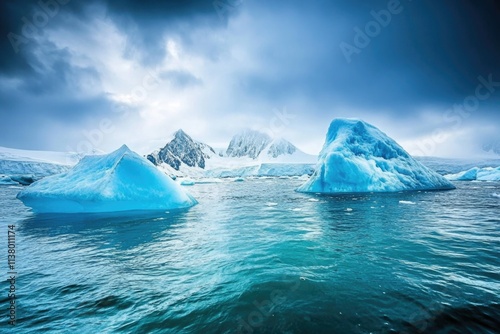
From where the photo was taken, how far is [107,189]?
1487 cm

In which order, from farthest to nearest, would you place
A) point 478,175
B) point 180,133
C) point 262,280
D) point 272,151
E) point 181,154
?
point 180,133 → point 272,151 → point 181,154 → point 478,175 → point 262,280

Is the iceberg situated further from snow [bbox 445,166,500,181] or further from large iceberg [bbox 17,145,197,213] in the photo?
large iceberg [bbox 17,145,197,213]

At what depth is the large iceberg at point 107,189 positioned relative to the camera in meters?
15.0

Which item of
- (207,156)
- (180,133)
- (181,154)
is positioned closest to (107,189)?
(181,154)

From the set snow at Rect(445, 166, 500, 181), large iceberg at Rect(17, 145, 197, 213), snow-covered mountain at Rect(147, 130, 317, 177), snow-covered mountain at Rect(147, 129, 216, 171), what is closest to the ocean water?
large iceberg at Rect(17, 145, 197, 213)

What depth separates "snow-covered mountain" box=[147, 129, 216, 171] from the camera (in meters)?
164

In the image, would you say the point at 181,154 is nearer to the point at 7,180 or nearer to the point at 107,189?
the point at 7,180

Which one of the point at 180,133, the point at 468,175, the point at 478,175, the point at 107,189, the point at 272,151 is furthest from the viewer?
the point at 180,133

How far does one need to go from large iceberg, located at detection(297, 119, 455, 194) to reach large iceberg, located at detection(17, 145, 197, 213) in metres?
18.0

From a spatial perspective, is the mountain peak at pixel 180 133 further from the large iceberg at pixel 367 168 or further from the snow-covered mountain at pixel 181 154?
the large iceberg at pixel 367 168

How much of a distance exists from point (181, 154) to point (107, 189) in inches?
6705

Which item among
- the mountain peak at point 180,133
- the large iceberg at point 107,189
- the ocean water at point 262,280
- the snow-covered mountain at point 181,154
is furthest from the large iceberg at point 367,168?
the mountain peak at point 180,133

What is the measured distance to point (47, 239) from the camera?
9602mm

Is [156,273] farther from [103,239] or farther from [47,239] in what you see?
[47,239]
